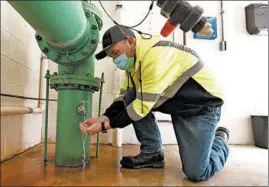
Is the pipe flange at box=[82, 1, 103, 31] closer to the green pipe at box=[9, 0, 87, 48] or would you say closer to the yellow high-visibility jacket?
the green pipe at box=[9, 0, 87, 48]

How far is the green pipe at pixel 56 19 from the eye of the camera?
0.66m

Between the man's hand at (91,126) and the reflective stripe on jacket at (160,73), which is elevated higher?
the reflective stripe on jacket at (160,73)

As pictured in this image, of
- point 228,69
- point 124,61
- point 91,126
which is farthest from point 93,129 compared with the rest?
point 228,69

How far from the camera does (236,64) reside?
6.57ft

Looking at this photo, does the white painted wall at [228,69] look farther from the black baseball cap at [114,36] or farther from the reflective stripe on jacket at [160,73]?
the reflective stripe on jacket at [160,73]

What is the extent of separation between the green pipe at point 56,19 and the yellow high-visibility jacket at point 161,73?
25 centimetres

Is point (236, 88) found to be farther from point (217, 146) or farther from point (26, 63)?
point (26, 63)

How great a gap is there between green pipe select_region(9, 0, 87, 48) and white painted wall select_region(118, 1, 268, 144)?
111 centimetres

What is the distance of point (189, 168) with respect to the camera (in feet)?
2.98

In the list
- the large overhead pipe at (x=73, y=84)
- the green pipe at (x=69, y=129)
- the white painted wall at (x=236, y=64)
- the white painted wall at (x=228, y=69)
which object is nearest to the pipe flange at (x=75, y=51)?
the large overhead pipe at (x=73, y=84)

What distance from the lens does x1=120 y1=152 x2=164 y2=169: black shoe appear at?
104 cm

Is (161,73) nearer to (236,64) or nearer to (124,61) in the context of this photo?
(124,61)

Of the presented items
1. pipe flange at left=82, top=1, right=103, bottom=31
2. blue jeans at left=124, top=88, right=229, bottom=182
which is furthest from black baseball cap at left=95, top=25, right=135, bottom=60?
blue jeans at left=124, top=88, right=229, bottom=182

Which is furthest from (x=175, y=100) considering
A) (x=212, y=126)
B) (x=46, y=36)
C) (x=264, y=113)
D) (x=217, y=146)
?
(x=264, y=113)
